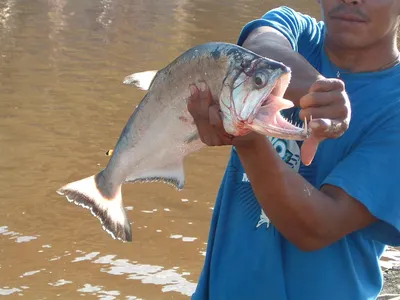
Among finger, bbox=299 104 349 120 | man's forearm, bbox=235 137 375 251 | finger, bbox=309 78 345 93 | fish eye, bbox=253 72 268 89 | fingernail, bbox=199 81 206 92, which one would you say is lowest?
man's forearm, bbox=235 137 375 251

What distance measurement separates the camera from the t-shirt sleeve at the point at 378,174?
2.44m

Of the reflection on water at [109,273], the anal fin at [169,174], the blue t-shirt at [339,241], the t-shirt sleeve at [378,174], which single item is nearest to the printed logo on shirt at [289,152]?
the blue t-shirt at [339,241]

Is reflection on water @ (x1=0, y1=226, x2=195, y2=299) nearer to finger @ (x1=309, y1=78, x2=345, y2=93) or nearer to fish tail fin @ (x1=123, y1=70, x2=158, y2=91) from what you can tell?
fish tail fin @ (x1=123, y1=70, x2=158, y2=91)

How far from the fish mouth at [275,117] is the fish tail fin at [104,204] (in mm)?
1014

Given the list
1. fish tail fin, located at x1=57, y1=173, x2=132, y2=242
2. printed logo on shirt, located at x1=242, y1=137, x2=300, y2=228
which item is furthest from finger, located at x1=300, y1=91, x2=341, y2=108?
fish tail fin, located at x1=57, y1=173, x2=132, y2=242

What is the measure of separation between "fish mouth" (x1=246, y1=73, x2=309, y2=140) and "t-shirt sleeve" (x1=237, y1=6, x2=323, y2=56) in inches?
21.4

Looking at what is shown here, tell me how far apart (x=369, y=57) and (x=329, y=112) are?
2.21 feet

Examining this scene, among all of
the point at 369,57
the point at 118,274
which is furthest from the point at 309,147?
the point at 118,274

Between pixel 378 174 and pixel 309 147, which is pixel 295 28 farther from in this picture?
pixel 309 147

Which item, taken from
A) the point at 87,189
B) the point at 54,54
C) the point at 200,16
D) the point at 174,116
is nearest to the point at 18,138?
the point at 54,54

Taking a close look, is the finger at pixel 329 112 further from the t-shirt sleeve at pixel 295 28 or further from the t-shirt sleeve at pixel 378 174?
the t-shirt sleeve at pixel 295 28

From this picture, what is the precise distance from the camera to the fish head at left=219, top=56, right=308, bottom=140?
2.13 m

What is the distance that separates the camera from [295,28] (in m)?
2.80

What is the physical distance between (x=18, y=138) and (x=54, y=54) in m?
4.72
